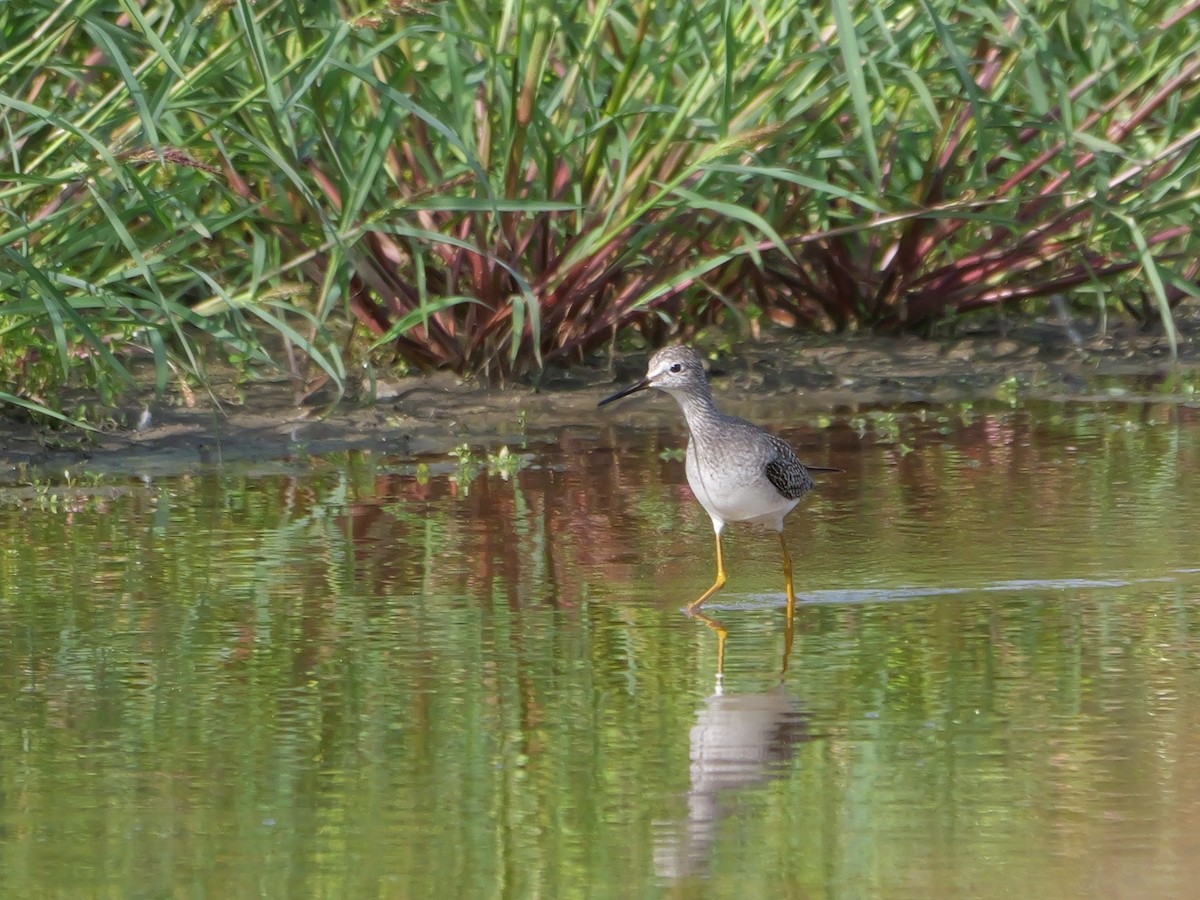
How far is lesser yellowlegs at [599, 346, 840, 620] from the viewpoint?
6.11 m

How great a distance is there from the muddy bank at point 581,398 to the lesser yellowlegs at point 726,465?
166 cm

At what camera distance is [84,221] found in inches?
307

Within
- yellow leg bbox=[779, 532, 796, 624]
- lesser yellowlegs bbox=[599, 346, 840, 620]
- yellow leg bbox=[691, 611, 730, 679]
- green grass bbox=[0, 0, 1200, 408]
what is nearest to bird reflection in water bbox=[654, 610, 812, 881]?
yellow leg bbox=[691, 611, 730, 679]

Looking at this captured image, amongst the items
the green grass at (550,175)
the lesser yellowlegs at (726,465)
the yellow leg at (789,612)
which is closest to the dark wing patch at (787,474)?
the lesser yellowlegs at (726,465)

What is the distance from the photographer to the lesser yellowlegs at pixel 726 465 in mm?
6113

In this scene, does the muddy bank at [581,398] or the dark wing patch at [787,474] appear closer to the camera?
the dark wing patch at [787,474]

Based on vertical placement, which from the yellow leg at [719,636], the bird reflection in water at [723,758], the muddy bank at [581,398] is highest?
the muddy bank at [581,398]

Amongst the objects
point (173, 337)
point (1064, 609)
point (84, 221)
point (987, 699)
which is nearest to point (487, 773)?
point (987, 699)

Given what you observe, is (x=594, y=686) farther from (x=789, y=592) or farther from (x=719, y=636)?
(x=789, y=592)

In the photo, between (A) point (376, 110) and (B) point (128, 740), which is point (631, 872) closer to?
(B) point (128, 740)

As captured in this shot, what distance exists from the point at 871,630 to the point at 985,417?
A: 3757 millimetres

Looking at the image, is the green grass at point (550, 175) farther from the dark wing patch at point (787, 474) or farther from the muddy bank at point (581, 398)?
the dark wing patch at point (787, 474)

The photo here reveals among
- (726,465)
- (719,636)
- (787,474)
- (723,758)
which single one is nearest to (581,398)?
(787,474)

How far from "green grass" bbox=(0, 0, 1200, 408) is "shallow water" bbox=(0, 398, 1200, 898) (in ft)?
2.72
